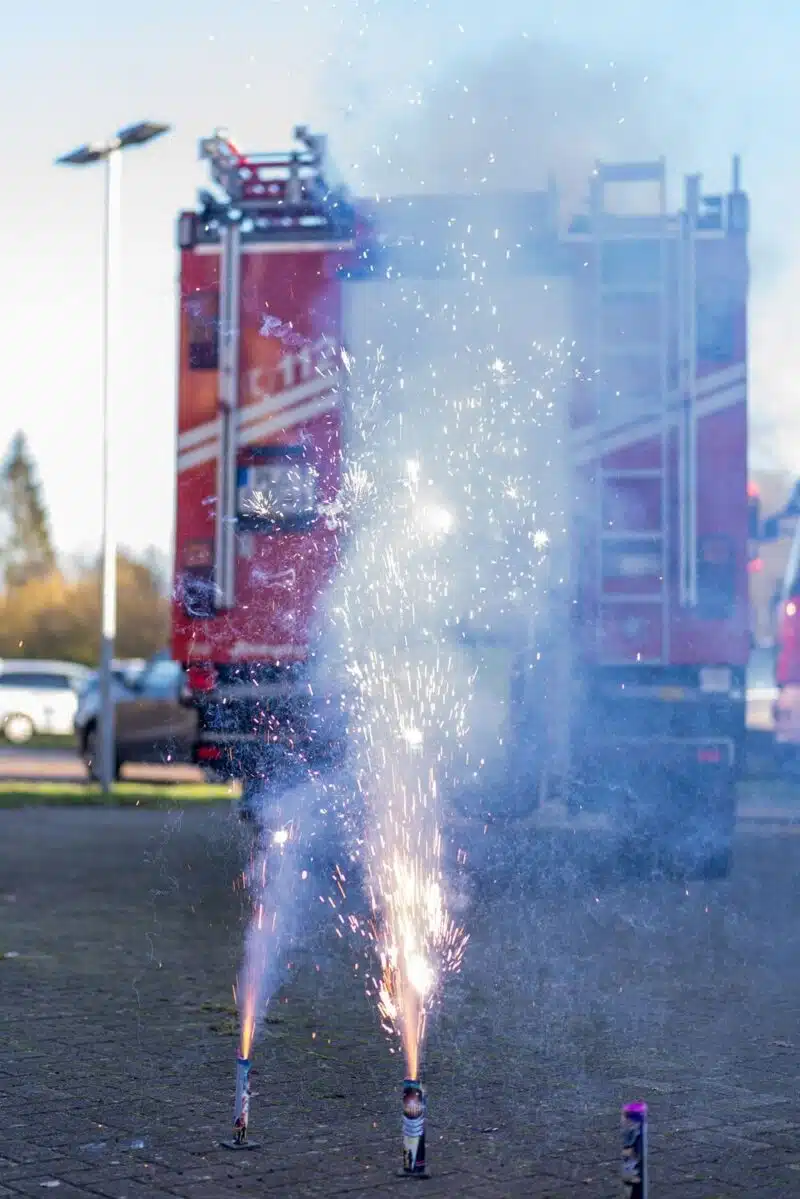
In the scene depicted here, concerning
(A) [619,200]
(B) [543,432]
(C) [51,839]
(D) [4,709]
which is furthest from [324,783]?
(D) [4,709]

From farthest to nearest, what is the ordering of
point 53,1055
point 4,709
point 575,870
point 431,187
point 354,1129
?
point 4,709, point 575,870, point 431,187, point 53,1055, point 354,1129

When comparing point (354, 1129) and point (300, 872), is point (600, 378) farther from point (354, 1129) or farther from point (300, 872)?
point (354, 1129)

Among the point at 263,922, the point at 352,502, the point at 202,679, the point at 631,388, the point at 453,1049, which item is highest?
the point at 631,388

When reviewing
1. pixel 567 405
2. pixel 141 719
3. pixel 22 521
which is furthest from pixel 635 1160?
pixel 22 521

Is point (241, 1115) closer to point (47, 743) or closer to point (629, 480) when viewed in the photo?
point (629, 480)

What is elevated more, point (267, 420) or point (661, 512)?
point (267, 420)

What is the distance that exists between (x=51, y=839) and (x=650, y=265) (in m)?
7.82

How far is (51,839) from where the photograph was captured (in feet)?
51.5

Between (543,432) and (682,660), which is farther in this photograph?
(682,660)

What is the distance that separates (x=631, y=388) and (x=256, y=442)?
2.28m

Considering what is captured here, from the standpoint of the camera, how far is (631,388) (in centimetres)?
1094

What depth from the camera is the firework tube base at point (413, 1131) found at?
16.1 feet

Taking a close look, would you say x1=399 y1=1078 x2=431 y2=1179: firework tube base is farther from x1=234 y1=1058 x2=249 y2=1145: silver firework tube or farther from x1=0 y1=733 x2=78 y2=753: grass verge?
x1=0 y1=733 x2=78 y2=753: grass verge

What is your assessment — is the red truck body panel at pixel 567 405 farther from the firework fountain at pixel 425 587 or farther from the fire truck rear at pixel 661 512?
the firework fountain at pixel 425 587
